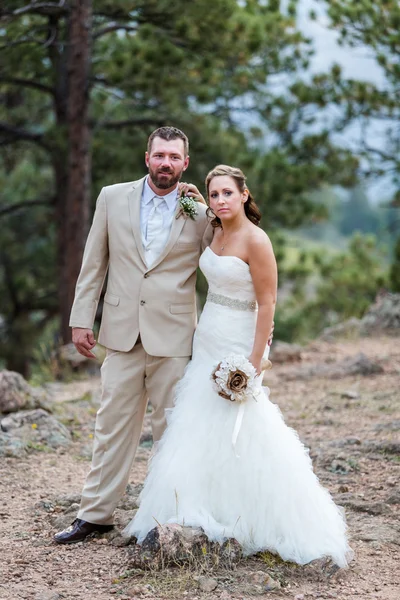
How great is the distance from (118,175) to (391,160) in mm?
5196

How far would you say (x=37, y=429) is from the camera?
248 inches

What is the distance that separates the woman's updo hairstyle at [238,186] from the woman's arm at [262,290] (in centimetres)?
23

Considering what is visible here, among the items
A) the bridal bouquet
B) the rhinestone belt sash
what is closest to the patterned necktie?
the rhinestone belt sash

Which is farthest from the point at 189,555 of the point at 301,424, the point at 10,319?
the point at 10,319

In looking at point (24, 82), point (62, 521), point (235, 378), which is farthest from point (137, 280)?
point (24, 82)

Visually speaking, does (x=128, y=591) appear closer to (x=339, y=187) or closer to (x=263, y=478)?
(x=263, y=478)

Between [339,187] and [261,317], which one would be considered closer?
[261,317]

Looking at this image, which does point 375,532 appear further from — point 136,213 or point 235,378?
point 136,213

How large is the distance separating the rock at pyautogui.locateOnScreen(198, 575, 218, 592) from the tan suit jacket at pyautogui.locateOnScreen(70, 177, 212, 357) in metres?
1.10

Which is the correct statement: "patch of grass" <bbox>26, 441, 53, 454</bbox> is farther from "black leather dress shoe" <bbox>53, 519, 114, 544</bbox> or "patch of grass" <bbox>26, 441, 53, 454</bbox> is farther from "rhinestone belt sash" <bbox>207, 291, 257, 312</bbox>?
"rhinestone belt sash" <bbox>207, 291, 257, 312</bbox>

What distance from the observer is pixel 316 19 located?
1352 centimetres

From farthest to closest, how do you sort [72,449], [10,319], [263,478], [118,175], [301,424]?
1. [10,319]
2. [118,175]
3. [301,424]
4. [72,449]
5. [263,478]

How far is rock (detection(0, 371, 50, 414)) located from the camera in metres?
6.64

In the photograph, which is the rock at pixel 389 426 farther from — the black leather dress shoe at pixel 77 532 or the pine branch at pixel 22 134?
the pine branch at pixel 22 134
